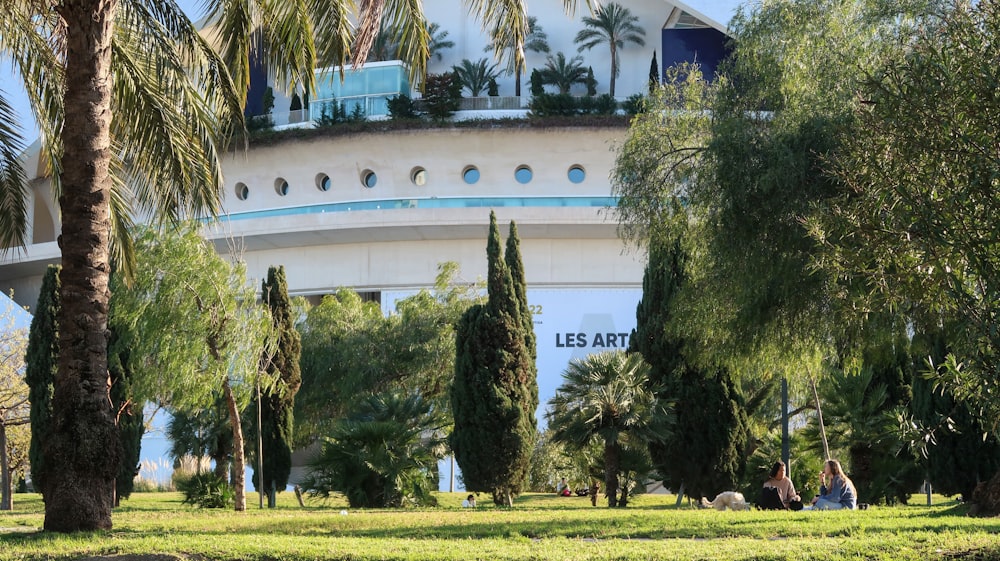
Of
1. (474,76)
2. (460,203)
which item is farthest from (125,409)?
(474,76)

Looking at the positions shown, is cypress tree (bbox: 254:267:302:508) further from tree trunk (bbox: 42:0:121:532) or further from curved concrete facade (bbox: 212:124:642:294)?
tree trunk (bbox: 42:0:121:532)

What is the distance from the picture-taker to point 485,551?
9594 millimetres

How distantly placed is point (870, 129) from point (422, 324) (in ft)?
73.2

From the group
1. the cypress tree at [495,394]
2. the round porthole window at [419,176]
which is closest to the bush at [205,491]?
the cypress tree at [495,394]

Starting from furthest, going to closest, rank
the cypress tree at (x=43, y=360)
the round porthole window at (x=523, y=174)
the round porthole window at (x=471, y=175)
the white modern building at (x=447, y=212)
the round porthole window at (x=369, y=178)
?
the round porthole window at (x=369, y=178), the round porthole window at (x=471, y=175), the round porthole window at (x=523, y=174), the white modern building at (x=447, y=212), the cypress tree at (x=43, y=360)

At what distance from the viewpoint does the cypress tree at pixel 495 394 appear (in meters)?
23.2

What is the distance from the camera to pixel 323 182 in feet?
129

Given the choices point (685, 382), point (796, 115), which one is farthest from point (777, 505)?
point (685, 382)

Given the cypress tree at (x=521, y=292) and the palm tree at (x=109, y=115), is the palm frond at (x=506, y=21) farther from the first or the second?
the cypress tree at (x=521, y=292)

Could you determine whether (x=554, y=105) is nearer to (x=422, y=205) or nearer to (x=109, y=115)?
(x=422, y=205)

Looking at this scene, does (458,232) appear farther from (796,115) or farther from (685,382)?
(796,115)

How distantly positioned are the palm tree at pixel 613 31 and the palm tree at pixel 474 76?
4.08 m

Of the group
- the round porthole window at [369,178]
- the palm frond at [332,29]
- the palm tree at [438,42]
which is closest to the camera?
the palm frond at [332,29]

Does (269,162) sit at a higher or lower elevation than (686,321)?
higher
